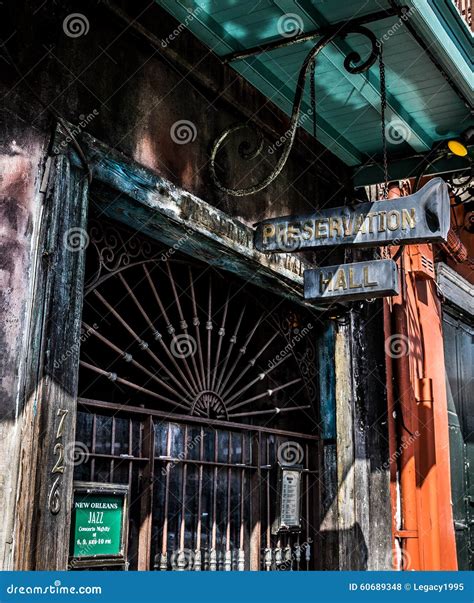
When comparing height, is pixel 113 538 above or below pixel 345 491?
below

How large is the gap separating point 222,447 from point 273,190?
2.11 m

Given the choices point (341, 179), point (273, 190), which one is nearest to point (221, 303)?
point (273, 190)

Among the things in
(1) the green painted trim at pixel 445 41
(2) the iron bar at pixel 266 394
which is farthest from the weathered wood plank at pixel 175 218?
(1) the green painted trim at pixel 445 41

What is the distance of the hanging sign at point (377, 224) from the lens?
505 centimetres

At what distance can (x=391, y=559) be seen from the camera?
7.46 m

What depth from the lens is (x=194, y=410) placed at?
589cm
